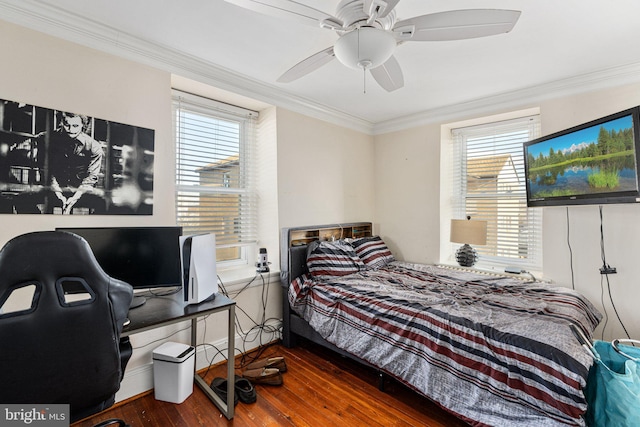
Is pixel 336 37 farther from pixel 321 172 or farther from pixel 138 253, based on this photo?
pixel 138 253

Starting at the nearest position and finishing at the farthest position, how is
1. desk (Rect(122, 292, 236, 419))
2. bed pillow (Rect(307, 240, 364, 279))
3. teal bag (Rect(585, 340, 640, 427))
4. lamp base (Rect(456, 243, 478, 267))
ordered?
teal bag (Rect(585, 340, 640, 427)) < desk (Rect(122, 292, 236, 419)) < bed pillow (Rect(307, 240, 364, 279)) < lamp base (Rect(456, 243, 478, 267))

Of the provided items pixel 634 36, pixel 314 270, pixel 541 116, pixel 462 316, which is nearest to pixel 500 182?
pixel 541 116

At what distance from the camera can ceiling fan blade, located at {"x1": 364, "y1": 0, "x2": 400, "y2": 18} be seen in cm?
124

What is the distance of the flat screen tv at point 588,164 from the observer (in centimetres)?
206

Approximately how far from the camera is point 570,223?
2682mm

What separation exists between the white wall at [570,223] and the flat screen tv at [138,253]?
275cm

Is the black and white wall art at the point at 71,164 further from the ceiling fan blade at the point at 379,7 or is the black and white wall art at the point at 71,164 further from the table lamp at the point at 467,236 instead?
the table lamp at the point at 467,236

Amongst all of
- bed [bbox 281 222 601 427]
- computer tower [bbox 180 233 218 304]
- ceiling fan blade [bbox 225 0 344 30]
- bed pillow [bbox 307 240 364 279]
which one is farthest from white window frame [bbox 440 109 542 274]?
computer tower [bbox 180 233 218 304]

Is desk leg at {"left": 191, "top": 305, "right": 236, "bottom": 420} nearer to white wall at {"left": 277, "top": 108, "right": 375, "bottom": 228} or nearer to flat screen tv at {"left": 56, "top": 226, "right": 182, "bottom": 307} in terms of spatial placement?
flat screen tv at {"left": 56, "top": 226, "right": 182, "bottom": 307}

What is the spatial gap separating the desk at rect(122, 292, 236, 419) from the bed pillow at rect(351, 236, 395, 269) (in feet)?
5.71

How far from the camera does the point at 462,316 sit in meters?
1.82

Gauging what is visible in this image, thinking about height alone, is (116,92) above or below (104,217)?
above

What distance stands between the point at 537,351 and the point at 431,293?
0.89m

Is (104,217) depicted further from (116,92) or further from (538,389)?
(538,389)
